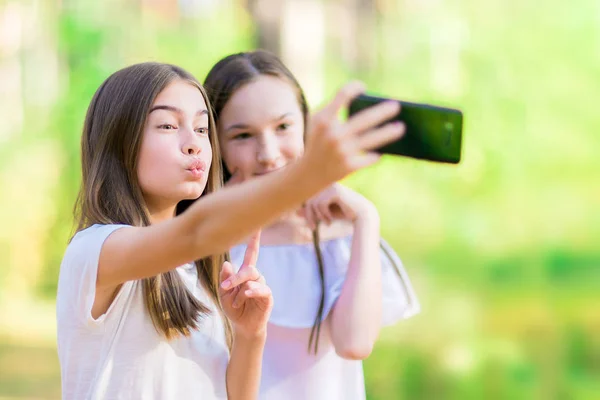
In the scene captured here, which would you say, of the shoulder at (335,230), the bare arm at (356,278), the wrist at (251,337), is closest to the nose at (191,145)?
the wrist at (251,337)

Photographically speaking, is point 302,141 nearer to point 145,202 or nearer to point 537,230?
point 145,202

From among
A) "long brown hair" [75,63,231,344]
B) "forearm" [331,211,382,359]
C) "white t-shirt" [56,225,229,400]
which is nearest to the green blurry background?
"forearm" [331,211,382,359]

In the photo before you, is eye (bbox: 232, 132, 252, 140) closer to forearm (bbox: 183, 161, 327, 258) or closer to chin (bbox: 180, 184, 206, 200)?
chin (bbox: 180, 184, 206, 200)

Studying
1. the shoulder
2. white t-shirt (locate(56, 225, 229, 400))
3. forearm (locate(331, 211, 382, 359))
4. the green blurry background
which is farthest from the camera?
the green blurry background

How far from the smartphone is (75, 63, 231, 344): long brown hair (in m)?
0.59

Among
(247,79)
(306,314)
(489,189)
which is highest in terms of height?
(247,79)

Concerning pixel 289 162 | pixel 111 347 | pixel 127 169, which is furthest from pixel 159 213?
pixel 289 162

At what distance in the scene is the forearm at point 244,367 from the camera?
160 cm

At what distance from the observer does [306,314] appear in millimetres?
1954

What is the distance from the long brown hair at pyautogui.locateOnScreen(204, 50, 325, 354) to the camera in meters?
1.94

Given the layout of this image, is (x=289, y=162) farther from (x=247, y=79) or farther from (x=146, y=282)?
(x=146, y=282)

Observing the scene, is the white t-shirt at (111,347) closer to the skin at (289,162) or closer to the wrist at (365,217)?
the skin at (289,162)

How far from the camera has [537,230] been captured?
4.37 m

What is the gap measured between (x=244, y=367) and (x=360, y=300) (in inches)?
14.6
